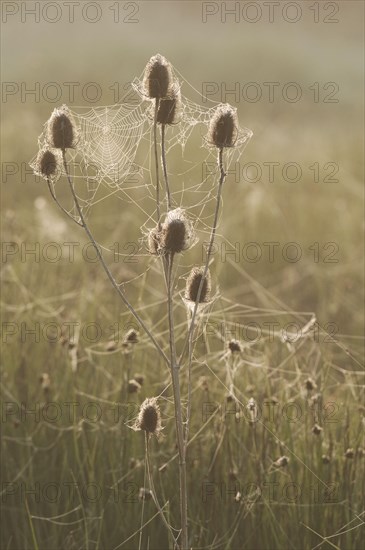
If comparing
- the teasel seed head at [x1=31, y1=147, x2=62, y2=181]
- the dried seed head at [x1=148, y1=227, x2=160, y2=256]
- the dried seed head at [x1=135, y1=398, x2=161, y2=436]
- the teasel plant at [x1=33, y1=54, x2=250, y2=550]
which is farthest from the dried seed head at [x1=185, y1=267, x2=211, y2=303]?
the teasel seed head at [x1=31, y1=147, x2=62, y2=181]

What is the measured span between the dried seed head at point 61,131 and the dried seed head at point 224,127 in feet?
0.92

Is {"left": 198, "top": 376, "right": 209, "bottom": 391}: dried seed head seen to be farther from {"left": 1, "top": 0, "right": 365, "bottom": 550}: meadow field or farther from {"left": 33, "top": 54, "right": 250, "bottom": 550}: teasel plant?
{"left": 33, "top": 54, "right": 250, "bottom": 550}: teasel plant

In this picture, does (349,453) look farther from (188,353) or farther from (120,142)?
(120,142)

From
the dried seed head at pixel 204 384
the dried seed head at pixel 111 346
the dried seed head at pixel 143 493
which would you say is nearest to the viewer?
the dried seed head at pixel 143 493

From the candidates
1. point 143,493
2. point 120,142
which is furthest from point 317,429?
point 120,142

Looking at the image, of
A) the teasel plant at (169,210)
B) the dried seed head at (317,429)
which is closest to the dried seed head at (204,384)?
the dried seed head at (317,429)

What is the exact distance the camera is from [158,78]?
1780mm

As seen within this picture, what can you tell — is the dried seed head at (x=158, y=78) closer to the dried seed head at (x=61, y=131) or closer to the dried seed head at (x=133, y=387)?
the dried seed head at (x=61, y=131)

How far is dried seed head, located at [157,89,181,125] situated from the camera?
1.84 m

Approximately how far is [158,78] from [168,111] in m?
0.09

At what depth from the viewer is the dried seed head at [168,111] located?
72.3 inches

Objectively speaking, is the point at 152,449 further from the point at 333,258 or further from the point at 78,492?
the point at 333,258

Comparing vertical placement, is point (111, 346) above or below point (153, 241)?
below

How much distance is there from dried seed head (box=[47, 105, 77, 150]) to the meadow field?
74 mm
